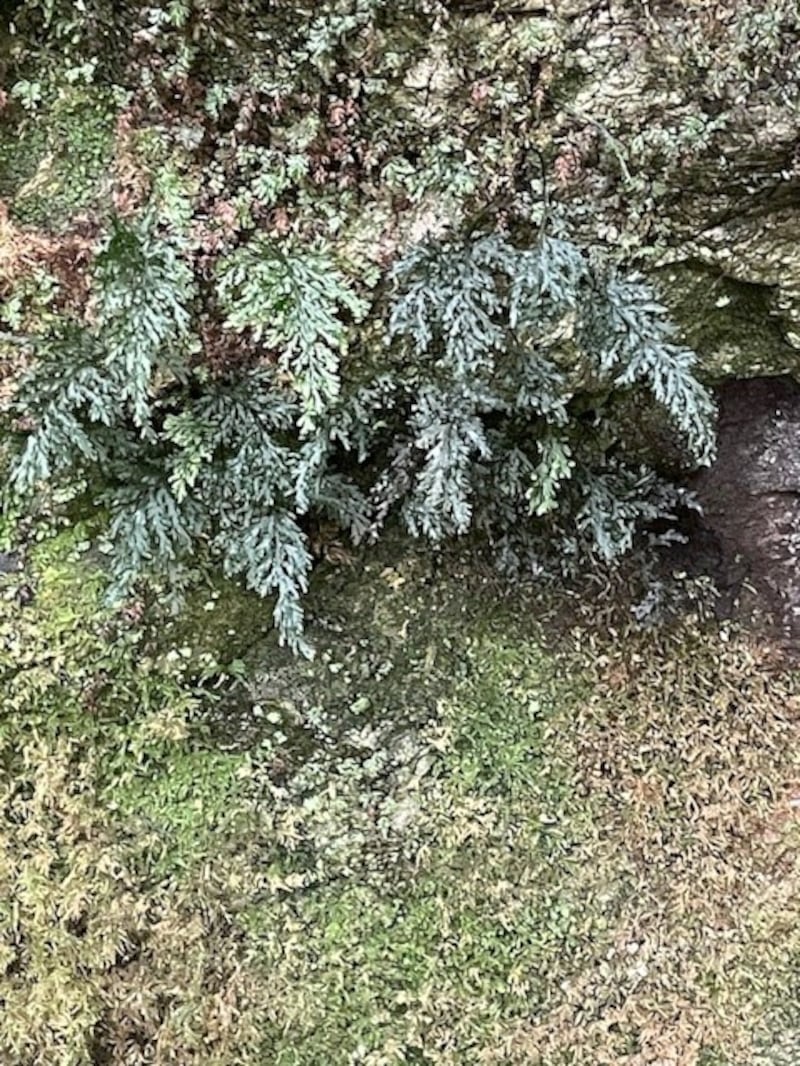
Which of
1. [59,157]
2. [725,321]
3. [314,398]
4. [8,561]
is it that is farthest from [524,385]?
[8,561]

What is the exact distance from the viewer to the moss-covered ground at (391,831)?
3.02 metres

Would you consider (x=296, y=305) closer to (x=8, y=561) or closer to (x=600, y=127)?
(x=600, y=127)

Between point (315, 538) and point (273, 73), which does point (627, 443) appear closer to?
point (315, 538)

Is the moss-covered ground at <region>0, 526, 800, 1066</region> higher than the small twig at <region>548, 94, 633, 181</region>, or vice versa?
the small twig at <region>548, 94, 633, 181</region>

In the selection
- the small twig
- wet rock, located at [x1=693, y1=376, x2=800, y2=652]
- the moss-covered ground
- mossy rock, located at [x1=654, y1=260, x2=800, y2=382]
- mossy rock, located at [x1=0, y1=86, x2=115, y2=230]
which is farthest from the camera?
wet rock, located at [x1=693, y1=376, x2=800, y2=652]

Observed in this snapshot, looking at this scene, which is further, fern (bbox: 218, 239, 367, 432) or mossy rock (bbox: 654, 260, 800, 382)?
mossy rock (bbox: 654, 260, 800, 382)

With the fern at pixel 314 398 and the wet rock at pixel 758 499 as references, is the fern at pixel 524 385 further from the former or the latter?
the wet rock at pixel 758 499

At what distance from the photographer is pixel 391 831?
317cm

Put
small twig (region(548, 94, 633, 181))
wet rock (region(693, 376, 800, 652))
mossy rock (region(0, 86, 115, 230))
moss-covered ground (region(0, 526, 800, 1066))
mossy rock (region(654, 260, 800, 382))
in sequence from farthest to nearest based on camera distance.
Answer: wet rock (region(693, 376, 800, 652))
moss-covered ground (region(0, 526, 800, 1066))
mossy rock (region(654, 260, 800, 382))
mossy rock (region(0, 86, 115, 230))
small twig (region(548, 94, 633, 181))

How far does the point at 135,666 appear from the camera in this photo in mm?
3025

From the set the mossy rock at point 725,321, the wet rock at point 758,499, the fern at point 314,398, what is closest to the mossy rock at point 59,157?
the fern at point 314,398

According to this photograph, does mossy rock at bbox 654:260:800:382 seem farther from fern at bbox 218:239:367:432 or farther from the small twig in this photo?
fern at bbox 218:239:367:432

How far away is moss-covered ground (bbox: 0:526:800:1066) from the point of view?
3.02 metres

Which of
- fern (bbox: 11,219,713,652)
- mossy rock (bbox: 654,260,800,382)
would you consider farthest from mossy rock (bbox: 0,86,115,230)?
mossy rock (bbox: 654,260,800,382)
